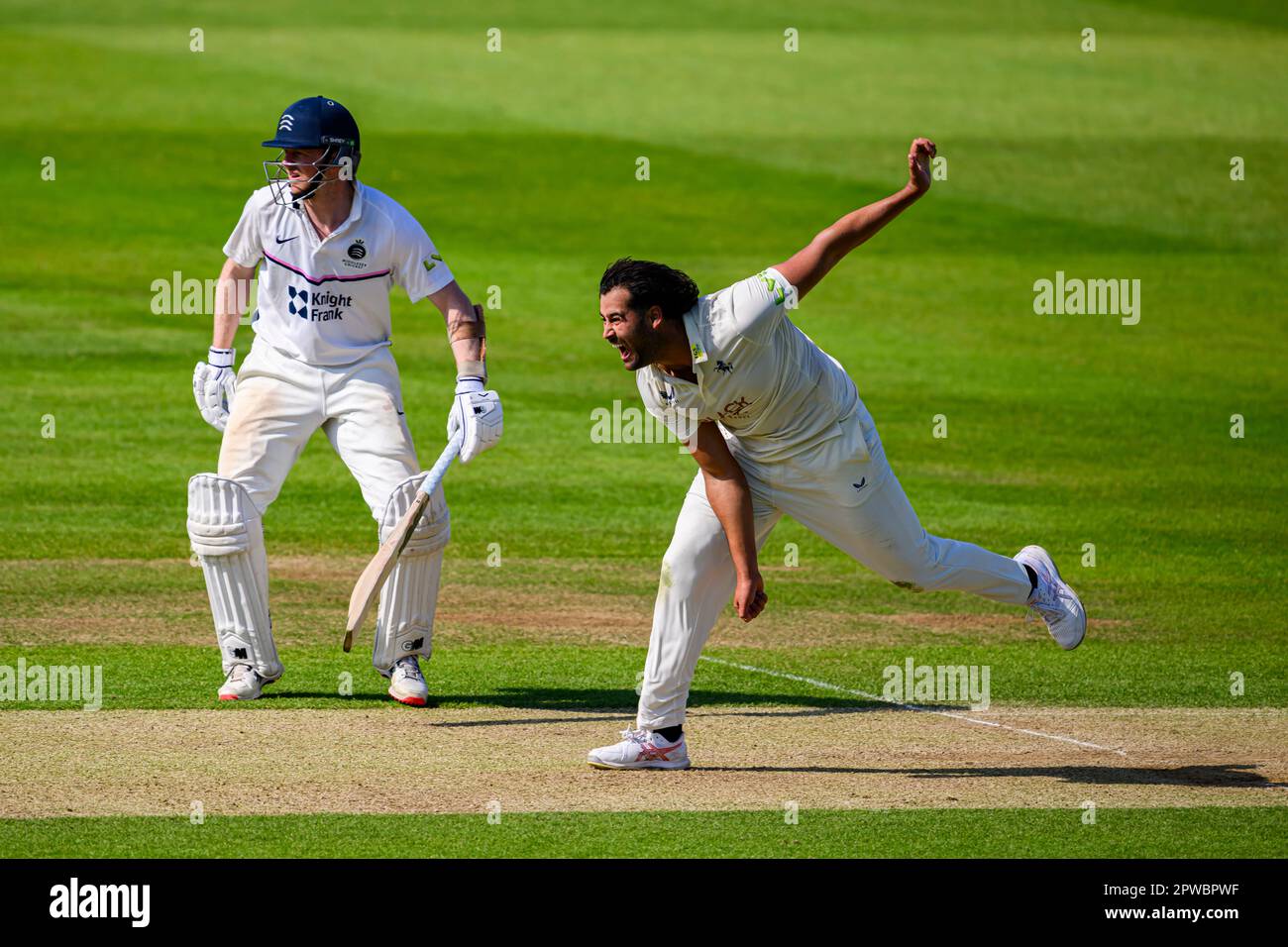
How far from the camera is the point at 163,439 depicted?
603 inches

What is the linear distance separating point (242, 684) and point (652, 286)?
9.50 feet

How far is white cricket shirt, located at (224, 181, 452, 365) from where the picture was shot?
28.3 feet

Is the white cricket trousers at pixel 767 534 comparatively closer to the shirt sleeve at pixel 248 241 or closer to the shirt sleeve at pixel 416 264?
the shirt sleeve at pixel 416 264

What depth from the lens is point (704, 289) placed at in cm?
A: 2097

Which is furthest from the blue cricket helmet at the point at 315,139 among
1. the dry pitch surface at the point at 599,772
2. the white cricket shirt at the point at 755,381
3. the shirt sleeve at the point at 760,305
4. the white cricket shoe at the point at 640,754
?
the white cricket shoe at the point at 640,754

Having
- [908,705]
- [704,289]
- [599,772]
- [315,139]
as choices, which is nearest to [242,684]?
[599,772]

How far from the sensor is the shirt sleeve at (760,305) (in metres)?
7.02

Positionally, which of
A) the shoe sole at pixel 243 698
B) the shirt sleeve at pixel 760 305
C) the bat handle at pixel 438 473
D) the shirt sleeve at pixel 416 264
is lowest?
the shoe sole at pixel 243 698

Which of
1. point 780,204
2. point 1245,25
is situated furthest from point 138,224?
point 1245,25

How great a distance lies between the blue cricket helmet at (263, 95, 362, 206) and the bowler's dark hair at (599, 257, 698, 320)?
1.96 meters

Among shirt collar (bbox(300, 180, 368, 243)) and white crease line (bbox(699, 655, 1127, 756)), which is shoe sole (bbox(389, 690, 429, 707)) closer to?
white crease line (bbox(699, 655, 1127, 756))

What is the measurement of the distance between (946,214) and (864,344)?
6710 mm

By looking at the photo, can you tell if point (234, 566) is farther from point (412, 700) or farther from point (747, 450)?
point (747, 450)

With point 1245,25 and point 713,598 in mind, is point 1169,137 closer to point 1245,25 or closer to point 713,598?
point 1245,25
